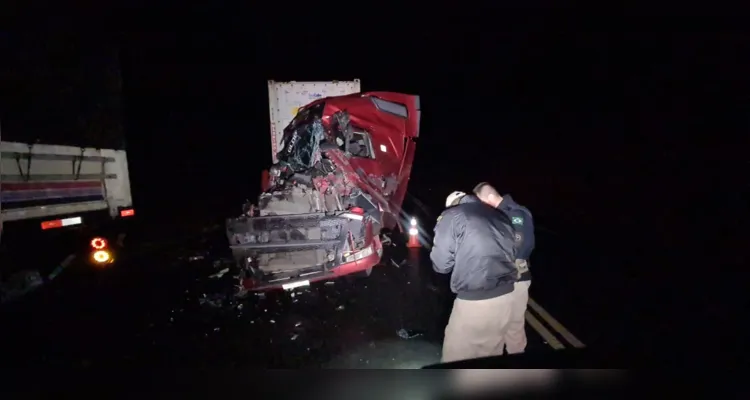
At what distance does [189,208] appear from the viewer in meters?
16.7

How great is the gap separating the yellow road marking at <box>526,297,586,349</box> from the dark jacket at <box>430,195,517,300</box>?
1640mm

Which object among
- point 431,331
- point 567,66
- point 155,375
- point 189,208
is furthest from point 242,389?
point 567,66

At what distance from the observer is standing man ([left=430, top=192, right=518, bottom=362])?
3.06 metres

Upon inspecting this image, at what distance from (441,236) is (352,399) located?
1.35 m

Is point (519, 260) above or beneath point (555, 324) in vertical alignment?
above

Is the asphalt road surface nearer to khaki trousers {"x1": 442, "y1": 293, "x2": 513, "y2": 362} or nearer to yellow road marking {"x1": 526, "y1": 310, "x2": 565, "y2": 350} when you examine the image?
yellow road marking {"x1": 526, "y1": 310, "x2": 565, "y2": 350}

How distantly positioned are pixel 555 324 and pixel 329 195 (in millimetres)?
3239

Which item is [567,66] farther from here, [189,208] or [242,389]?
[242,389]

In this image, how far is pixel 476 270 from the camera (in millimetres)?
3092

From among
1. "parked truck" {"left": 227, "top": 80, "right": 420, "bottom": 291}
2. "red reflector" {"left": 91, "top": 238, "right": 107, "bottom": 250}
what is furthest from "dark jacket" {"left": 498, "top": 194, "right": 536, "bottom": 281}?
"red reflector" {"left": 91, "top": 238, "right": 107, "bottom": 250}

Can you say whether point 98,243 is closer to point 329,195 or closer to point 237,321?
point 237,321

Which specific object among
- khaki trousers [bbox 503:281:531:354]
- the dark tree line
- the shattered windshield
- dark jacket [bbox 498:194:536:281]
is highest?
the dark tree line

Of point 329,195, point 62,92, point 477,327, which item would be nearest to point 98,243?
point 62,92

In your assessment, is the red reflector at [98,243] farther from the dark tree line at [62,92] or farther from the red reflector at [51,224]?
the dark tree line at [62,92]
